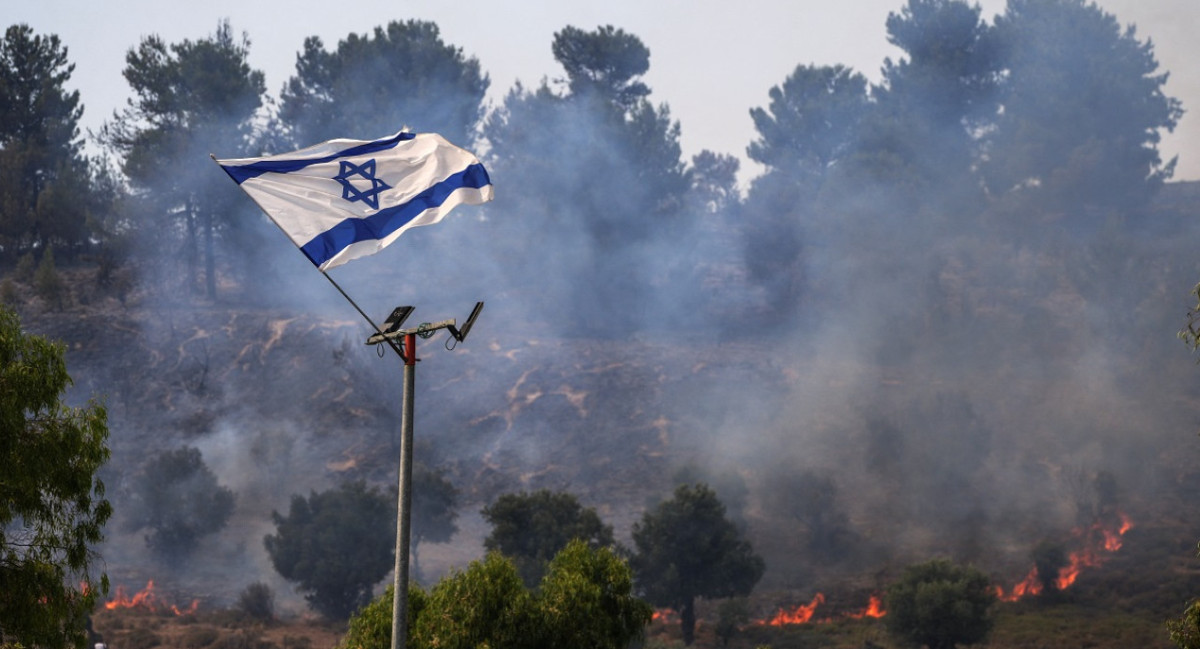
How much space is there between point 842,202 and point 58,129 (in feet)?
192

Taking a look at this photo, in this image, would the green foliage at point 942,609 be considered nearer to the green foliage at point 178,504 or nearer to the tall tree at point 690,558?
the tall tree at point 690,558

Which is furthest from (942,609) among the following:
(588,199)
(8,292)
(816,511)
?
(8,292)

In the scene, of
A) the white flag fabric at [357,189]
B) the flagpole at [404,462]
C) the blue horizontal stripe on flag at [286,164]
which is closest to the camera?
the flagpole at [404,462]

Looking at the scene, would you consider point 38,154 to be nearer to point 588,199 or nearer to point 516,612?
point 588,199

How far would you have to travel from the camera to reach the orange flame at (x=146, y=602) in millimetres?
48312

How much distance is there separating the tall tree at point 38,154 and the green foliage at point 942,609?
60467 mm

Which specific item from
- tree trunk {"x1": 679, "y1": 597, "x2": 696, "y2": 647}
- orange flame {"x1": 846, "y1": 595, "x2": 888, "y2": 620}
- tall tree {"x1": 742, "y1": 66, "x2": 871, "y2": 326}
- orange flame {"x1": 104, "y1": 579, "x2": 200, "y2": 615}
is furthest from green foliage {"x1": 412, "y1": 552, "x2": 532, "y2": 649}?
tall tree {"x1": 742, "y1": 66, "x2": 871, "y2": 326}

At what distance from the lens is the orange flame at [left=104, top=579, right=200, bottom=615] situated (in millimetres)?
48312

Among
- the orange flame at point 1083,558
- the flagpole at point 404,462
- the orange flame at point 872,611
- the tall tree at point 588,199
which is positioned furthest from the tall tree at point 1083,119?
the flagpole at point 404,462

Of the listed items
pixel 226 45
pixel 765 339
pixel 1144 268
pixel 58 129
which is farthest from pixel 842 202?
pixel 58 129

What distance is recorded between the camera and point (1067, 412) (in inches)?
2766

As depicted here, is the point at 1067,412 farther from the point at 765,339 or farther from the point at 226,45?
the point at 226,45

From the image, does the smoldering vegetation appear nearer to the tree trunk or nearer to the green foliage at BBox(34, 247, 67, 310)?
the green foliage at BBox(34, 247, 67, 310)

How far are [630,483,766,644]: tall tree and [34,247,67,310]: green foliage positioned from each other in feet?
144
